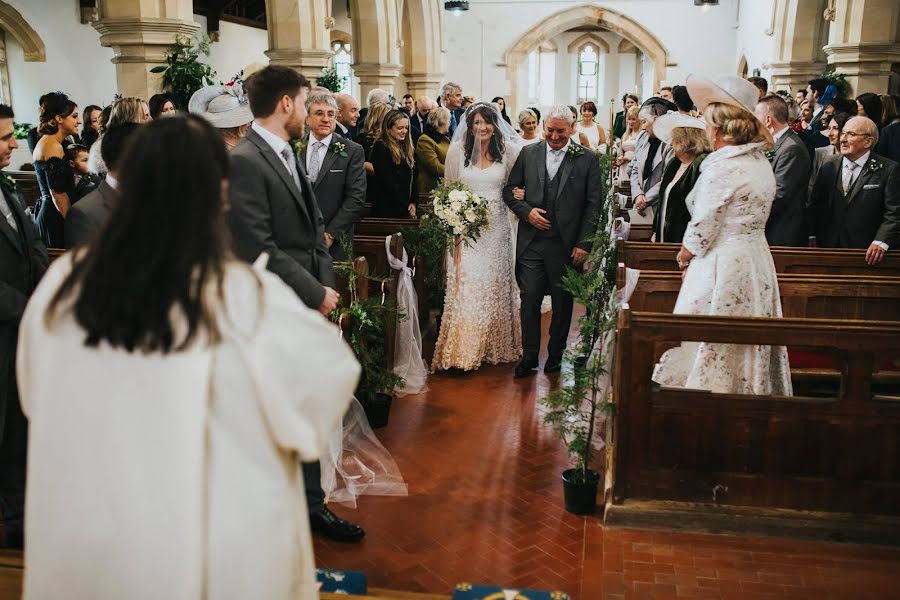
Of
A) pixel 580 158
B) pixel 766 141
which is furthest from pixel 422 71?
pixel 766 141

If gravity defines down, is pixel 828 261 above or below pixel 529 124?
below

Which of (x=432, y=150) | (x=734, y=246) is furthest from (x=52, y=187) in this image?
(x=734, y=246)

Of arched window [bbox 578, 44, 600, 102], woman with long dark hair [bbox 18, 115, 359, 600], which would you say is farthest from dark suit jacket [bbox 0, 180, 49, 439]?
arched window [bbox 578, 44, 600, 102]

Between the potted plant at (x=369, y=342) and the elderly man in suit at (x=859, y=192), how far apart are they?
2898mm

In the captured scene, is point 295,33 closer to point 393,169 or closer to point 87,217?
point 393,169

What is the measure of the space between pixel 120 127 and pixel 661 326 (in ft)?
7.53

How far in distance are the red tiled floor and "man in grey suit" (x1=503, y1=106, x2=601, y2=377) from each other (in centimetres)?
158

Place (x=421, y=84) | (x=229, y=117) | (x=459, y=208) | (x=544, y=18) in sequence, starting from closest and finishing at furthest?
(x=229, y=117) < (x=459, y=208) < (x=421, y=84) < (x=544, y=18)

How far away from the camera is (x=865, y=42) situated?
32.8 feet

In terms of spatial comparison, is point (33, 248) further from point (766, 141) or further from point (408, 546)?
point (766, 141)

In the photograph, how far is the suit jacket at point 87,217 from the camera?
3365mm

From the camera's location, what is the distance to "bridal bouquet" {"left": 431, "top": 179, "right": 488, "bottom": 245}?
6016 mm

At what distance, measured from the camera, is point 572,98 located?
32594 mm

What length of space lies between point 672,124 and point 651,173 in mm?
2169
